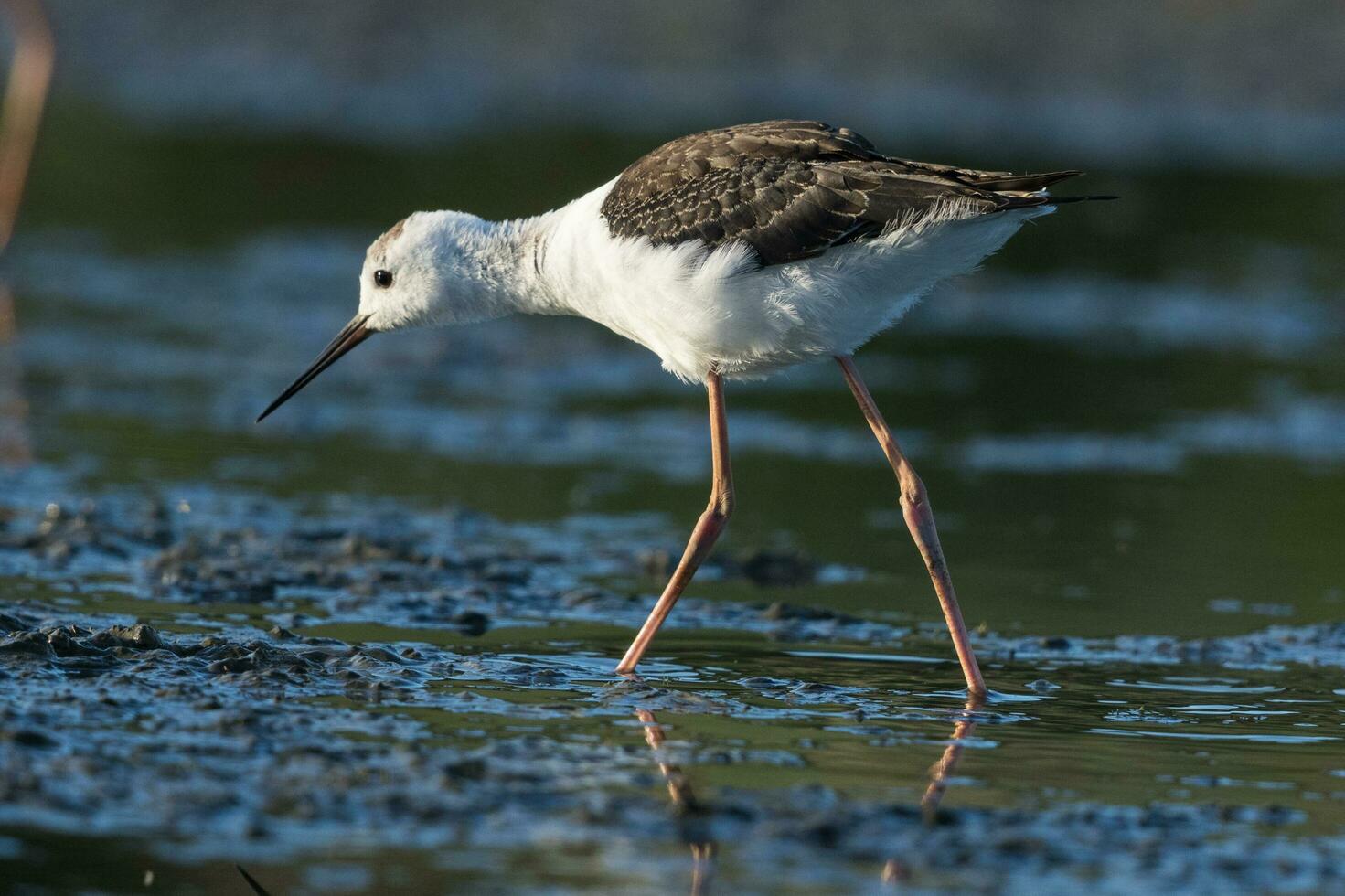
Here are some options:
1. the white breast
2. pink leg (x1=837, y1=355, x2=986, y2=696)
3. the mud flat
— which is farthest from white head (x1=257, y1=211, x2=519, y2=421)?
pink leg (x1=837, y1=355, x2=986, y2=696)

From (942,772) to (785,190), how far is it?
7.30 ft

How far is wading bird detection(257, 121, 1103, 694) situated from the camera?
22.6 feet

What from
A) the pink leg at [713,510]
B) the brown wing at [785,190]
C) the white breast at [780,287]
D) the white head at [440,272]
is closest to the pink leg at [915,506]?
the white breast at [780,287]

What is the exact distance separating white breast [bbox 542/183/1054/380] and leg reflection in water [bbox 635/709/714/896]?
1534 millimetres

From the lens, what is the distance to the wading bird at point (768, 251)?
688 cm

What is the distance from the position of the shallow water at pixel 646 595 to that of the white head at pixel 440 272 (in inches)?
48.3

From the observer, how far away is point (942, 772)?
19.5 feet

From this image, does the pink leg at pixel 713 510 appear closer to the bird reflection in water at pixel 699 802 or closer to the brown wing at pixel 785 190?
the brown wing at pixel 785 190

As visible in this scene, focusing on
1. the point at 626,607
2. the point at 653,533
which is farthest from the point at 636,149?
the point at 626,607

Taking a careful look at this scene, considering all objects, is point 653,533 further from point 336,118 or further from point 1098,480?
point 336,118

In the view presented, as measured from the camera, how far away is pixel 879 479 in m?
11.3

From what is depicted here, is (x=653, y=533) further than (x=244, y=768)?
Yes

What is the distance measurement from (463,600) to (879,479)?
3.68m

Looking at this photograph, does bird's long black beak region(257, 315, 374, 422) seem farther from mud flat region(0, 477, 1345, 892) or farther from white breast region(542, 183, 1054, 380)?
white breast region(542, 183, 1054, 380)
